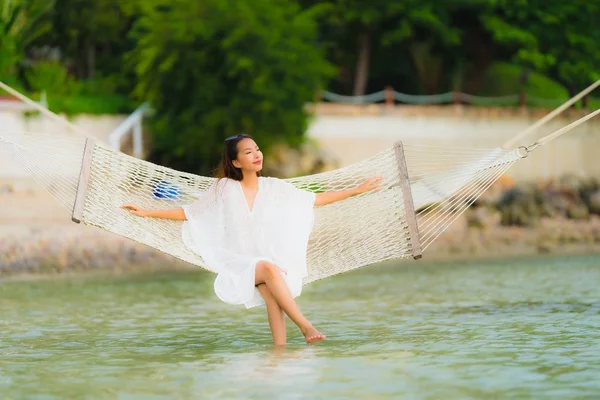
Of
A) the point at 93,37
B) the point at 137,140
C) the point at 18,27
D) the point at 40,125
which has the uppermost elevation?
the point at 93,37

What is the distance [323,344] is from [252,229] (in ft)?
3.02

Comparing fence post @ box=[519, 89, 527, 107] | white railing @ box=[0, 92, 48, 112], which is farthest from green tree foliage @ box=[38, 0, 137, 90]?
fence post @ box=[519, 89, 527, 107]

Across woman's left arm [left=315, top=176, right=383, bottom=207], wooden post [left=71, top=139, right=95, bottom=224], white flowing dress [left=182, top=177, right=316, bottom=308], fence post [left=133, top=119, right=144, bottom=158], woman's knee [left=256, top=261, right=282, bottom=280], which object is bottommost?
woman's knee [left=256, top=261, right=282, bottom=280]

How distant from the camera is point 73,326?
1098cm

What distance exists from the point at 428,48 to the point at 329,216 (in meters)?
20.0

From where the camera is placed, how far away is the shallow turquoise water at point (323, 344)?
25.1 ft

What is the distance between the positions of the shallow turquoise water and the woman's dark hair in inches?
Result: 38.5

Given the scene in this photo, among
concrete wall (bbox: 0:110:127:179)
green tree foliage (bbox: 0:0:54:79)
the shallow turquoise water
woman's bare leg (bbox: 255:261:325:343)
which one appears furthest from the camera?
green tree foliage (bbox: 0:0:54:79)

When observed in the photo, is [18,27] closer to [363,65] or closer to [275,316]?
[363,65]

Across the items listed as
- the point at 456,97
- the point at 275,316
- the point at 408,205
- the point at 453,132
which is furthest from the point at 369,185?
the point at 456,97

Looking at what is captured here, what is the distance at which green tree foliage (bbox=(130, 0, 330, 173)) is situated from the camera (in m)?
23.5

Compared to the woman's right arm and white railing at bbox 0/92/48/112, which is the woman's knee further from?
white railing at bbox 0/92/48/112

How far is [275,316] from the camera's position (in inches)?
346

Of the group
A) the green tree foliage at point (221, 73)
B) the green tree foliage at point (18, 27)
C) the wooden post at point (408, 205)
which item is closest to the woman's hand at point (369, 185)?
the wooden post at point (408, 205)
